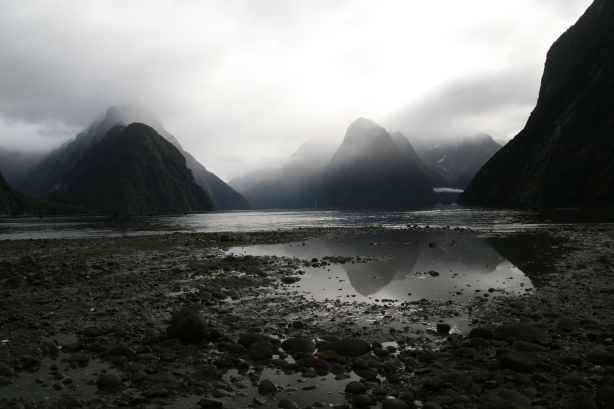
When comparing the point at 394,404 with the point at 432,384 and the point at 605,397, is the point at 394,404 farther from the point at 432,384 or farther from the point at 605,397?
the point at 605,397

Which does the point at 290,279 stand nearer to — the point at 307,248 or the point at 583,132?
the point at 307,248

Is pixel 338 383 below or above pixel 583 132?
below

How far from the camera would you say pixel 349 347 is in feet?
32.2

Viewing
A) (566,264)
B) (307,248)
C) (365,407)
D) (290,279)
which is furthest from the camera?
(307,248)

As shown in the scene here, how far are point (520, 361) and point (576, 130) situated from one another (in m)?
189

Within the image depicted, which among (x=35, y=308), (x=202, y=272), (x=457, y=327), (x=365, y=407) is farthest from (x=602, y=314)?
(x=35, y=308)

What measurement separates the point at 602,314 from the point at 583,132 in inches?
7074

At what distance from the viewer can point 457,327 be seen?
11.5 m

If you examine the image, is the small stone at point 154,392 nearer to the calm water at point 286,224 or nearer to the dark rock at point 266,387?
the dark rock at point 266,387

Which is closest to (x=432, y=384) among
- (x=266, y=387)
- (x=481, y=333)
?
(x=266, y=387)

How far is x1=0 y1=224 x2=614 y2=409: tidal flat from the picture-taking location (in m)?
7.45

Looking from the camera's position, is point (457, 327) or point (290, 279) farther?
point (290, 279)

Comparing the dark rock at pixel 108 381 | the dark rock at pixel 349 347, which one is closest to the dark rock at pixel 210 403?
the dark rock at pixel 108 381

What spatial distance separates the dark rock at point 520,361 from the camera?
8.20 meters
